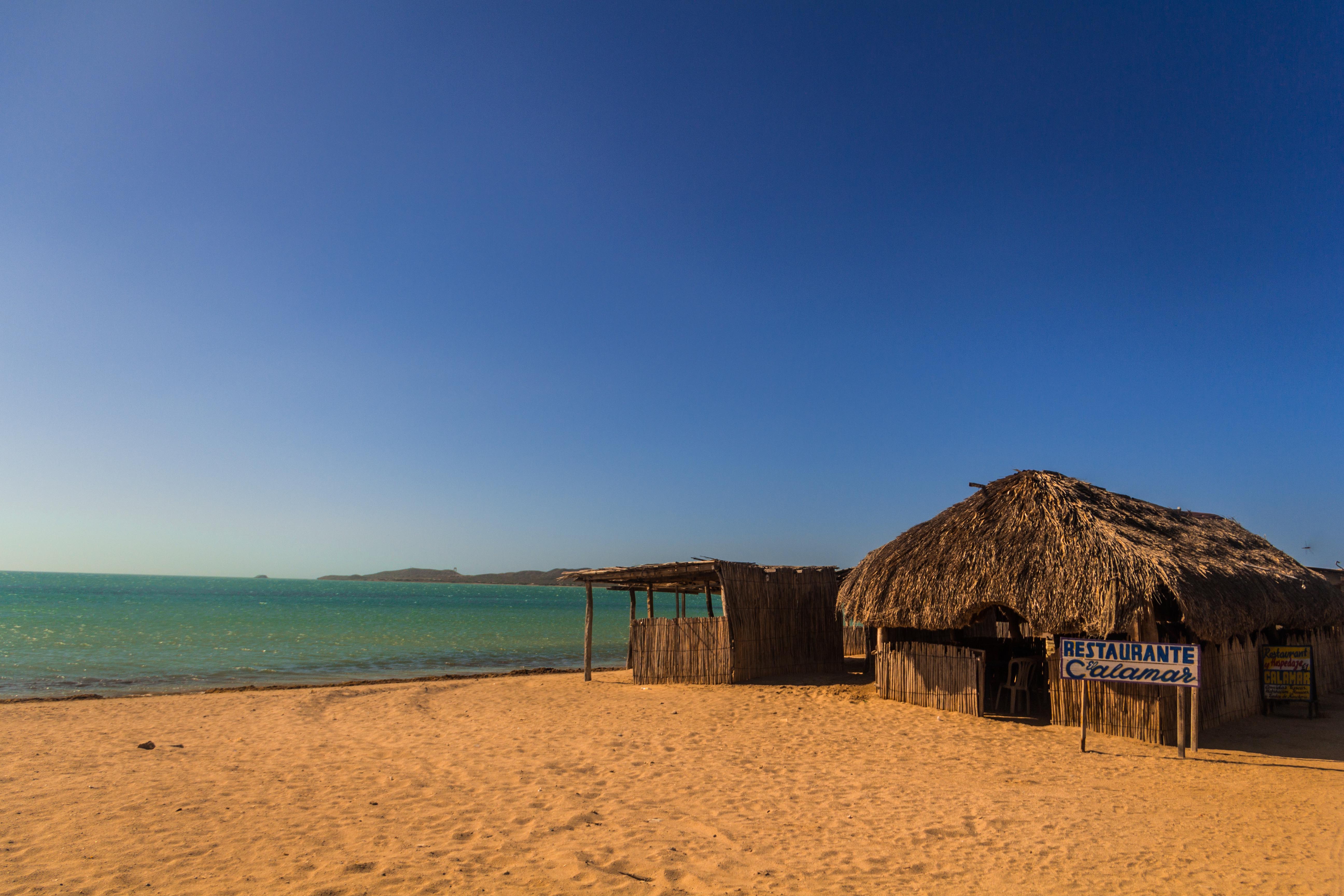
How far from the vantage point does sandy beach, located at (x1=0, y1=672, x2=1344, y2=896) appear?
509cm

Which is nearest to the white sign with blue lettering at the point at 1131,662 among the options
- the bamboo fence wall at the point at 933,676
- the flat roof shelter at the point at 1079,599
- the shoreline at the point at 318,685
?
the flat roof shelter at the point at 1079,599

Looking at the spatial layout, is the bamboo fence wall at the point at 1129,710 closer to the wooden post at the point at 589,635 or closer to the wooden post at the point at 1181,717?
the wooden post at the point at 1181,717

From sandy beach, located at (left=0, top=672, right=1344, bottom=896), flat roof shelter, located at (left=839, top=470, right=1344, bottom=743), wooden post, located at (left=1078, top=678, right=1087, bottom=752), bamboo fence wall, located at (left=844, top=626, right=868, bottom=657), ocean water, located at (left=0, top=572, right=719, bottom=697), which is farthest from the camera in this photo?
bamboo fence wall, located at (left=844, top=626, right=868, bottom=657)

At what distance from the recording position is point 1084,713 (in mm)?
9547

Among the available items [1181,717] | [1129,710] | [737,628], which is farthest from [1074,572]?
[737,628]

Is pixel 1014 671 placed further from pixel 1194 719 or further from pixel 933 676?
pixel 1194 719

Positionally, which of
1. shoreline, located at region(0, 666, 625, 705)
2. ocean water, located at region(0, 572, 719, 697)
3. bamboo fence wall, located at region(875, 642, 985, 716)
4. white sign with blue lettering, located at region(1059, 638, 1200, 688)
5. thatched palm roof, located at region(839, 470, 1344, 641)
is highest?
thatched palm roof, located at region(839, 470, 1344, 641)

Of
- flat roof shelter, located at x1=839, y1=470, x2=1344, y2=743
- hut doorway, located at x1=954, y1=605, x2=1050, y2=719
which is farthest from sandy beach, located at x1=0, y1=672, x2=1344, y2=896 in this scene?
hut doorway, located at x1=954, y1=605, x2=1050, y2=719

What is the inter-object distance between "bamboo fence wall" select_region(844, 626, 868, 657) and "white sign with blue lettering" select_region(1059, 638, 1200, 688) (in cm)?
1006

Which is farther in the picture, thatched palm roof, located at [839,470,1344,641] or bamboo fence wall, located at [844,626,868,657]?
bamboo fence wall, located at [844,626,868,657]

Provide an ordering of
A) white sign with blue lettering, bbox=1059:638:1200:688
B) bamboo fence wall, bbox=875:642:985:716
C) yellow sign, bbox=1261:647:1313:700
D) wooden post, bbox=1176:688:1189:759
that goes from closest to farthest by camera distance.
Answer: white sign with blue lettering, bbox=1059:638:1200:688
wooden post, bbox=1176:688:1189:759
yellow sign, bbox=1261:647:1313:700
bamboo fence wall, bbox=875:642:985:716

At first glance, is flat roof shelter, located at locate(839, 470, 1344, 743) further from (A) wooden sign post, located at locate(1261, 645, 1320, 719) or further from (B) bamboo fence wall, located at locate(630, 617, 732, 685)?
(B) bamboo fence wall, located at locate(630, 617, 732, 685)

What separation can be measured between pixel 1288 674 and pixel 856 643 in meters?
9.79

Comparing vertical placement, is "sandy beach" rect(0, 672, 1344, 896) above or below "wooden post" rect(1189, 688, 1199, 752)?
below
